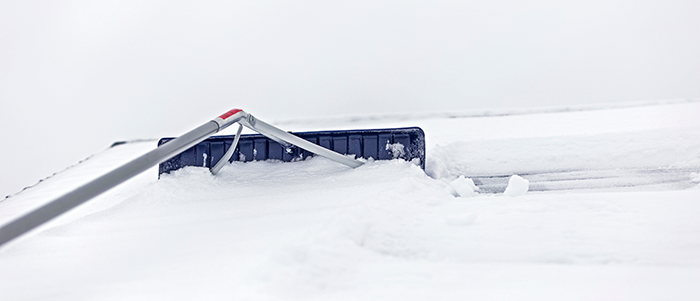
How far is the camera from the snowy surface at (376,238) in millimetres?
809

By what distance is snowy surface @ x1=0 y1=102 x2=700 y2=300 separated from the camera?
81cm

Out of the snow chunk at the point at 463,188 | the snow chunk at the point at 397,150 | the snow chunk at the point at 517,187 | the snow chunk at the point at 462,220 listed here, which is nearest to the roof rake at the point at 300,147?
the snow chunk at the point at 397,150

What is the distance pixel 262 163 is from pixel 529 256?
1055 millimetres

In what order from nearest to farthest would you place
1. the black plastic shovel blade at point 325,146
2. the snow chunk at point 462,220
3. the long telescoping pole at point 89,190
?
the long telescoping pole at point 89,190 → the snow chunk at point 462,220 → the black plastic shovel blade at point 325,146

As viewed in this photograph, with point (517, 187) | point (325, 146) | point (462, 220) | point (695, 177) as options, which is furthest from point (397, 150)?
point (695, 177)

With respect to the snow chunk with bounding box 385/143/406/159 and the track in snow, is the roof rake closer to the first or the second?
the snow chunk with bounding box 385/143/406/159

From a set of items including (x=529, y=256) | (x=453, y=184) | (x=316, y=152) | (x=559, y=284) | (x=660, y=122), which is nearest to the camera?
(x=559, y=284)

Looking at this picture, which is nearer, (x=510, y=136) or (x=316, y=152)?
(x=316, y=152)

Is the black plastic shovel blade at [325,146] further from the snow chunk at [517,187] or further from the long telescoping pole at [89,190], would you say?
the long telescoping pole at [89,190]

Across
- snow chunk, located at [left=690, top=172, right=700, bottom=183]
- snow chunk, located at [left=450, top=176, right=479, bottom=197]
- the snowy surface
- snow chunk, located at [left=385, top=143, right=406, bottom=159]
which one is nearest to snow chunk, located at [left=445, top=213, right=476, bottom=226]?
the snowy surface

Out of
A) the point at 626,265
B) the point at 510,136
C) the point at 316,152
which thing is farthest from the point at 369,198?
the point at 510,136

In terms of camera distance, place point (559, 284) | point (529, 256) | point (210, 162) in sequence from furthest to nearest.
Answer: point (210, 162)
point (529, 256)
point (559, 284)

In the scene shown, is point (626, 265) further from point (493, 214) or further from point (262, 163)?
point (262, 163)

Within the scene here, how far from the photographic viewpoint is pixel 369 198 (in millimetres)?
1178
